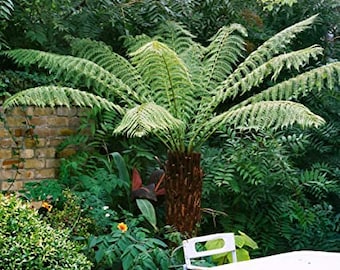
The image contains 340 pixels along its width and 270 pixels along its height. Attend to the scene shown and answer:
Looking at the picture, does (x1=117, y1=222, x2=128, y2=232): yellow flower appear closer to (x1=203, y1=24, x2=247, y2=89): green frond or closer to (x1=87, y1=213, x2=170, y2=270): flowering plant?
(x1=87, y1=213, x2=170, y2=270): flowering plant

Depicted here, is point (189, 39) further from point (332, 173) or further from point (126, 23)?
point (332, 173)

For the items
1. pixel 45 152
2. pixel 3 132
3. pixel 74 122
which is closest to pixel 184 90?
pixel 74 122

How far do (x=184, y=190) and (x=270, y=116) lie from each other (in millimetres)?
760

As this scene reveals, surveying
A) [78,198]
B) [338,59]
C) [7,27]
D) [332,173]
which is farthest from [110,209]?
[338,59]

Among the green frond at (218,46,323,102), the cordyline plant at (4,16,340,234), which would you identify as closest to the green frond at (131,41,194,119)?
the cordyline plant at (4,16,340,234)

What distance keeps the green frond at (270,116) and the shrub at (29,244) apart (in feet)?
4.21

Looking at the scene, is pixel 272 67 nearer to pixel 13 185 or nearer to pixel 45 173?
pixel 45 173

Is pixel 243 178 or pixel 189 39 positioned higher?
pixel 189 39

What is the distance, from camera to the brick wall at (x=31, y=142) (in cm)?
365

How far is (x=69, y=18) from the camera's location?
4.35 meters

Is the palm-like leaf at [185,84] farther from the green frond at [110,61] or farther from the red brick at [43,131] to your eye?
the red brick at [43,131]

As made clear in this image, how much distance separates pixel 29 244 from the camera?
2432 mm

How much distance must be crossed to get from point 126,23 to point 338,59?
87.1 inches

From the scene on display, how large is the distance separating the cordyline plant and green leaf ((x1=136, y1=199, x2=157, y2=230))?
0.11 metres
